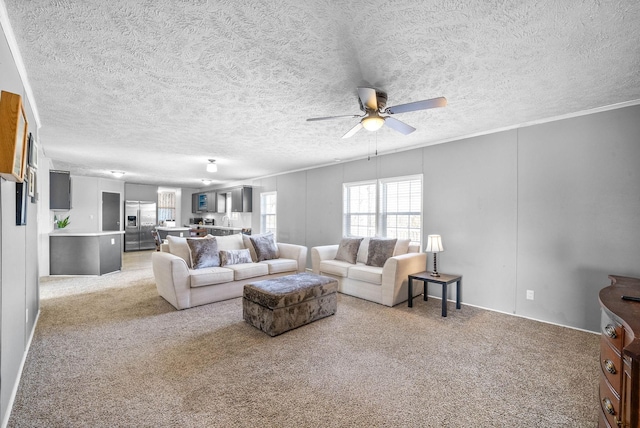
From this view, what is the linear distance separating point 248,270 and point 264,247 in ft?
2.43

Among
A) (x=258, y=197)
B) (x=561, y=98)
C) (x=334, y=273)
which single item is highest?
(x=561, y=98)

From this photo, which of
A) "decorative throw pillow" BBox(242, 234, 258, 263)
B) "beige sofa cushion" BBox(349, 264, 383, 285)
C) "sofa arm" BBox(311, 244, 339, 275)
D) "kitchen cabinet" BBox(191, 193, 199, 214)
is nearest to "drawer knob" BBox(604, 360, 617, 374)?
"beige sofa cushion" BBox(349, 264, 383, 285)

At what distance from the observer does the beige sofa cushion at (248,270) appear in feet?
14.4

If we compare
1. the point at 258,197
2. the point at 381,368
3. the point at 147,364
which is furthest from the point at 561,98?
the point at 258,197

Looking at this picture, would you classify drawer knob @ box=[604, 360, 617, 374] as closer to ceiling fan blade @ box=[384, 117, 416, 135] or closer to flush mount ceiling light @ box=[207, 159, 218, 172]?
ceiling fan blade @ box=[384, 117, 416, 135]

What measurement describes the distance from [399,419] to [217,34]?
9.12 feet

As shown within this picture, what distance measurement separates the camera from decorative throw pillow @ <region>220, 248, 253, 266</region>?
4.53 m

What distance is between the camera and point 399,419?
6.02ft

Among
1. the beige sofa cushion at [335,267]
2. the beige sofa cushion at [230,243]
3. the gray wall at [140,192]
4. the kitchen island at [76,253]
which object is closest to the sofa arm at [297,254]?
the beige sofa cushion at [335,267]

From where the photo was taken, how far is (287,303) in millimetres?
3156

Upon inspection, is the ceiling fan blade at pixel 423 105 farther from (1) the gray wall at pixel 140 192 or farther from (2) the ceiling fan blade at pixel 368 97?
(1) the gray wall at pixel 140 192

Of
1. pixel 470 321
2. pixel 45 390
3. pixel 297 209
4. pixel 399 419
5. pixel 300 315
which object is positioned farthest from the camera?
pixel 297 209

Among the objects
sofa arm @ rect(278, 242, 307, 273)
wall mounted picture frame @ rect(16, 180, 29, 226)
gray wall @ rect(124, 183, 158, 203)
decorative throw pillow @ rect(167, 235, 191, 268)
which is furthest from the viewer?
gray wall @ rect(124, 183, 158, 203)

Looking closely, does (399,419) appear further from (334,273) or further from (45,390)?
A: (334,273)
